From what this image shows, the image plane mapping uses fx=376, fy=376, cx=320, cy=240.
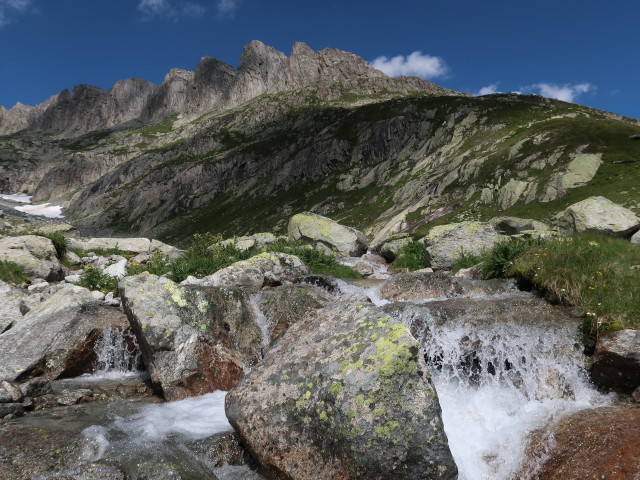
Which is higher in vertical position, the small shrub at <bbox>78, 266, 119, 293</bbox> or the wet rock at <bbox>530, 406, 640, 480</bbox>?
the small shrub at <bbox>78, 266, 119, 293</bbox>

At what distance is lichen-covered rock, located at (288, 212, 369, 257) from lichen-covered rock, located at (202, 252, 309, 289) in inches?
644

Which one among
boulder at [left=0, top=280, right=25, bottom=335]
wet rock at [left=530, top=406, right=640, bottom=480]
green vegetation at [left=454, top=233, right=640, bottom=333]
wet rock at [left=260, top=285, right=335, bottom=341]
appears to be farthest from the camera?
boulder at [left=0, top=280, right=25, bottom=335]

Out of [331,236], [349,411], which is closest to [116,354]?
[349,411]

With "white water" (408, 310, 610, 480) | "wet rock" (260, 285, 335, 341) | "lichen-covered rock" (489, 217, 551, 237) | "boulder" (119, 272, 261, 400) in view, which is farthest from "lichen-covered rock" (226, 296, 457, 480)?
"lichen-covered rock" (489, 217, 551, 237)

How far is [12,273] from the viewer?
1798cm

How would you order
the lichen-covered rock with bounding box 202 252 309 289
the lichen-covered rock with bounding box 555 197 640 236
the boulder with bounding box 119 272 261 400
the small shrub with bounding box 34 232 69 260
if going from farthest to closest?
the lichen-covered rock with bounding box 555 197 640 236, the small shrub with bounding box 34 232 69 260, the lichen-covered rock with bounding box 202 252 309 289, the boulder with bounding box 119 272 261 400

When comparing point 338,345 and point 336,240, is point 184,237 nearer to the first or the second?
point 336,240

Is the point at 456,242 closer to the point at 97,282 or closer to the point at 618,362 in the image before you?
the point at 618,362

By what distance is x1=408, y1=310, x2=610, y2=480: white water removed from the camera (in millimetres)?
6496

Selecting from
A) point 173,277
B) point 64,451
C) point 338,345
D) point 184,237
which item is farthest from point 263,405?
point 184,237

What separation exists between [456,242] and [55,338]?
69.6ft

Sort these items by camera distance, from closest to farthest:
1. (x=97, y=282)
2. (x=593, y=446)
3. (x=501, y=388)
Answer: (x=593, y=446) → (x=501, y=388) → (x=97, y=282)

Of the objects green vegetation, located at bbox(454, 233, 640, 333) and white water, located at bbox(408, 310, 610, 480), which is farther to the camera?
green vegetation, located at bbox(454, 233, 640, 333)

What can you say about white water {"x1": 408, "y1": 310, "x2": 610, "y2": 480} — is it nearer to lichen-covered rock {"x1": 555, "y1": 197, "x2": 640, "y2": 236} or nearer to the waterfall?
the waterfall
